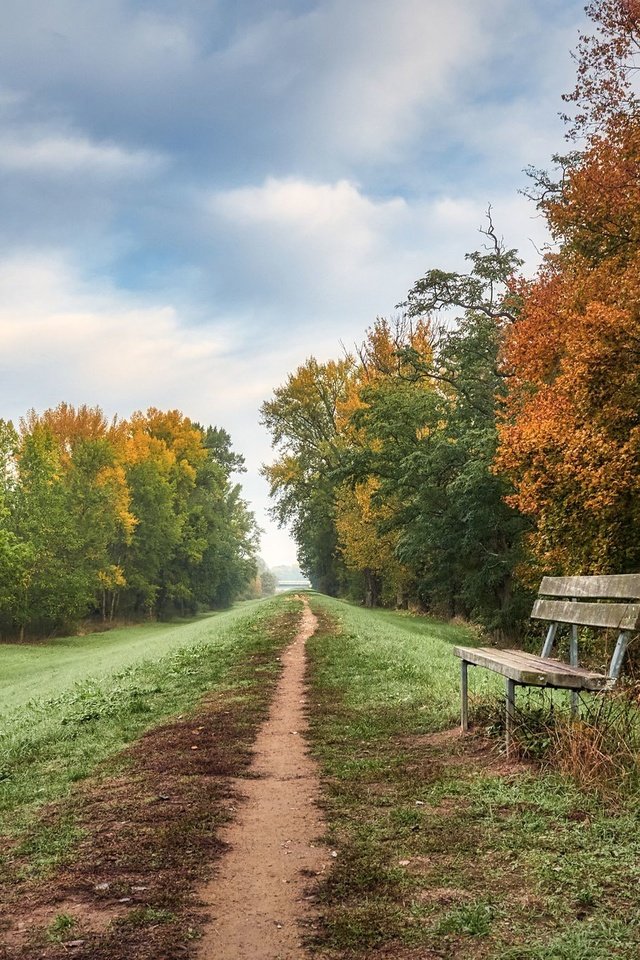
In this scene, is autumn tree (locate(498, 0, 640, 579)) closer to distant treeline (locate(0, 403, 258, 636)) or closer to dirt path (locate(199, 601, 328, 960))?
dirt path (locate(199, 601, 328, 960))

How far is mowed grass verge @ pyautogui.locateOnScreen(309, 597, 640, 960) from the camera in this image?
331 centimetres

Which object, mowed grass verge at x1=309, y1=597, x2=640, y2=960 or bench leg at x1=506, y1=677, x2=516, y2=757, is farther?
bench leg at x1=506, y1=677, x2=516, y2=757

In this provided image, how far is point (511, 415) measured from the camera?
80.7ft

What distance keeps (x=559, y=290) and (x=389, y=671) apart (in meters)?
10.3

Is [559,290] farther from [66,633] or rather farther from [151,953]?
[66,633]

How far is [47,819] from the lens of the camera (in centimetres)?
555

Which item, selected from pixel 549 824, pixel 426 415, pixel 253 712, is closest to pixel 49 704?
pixel 253 712

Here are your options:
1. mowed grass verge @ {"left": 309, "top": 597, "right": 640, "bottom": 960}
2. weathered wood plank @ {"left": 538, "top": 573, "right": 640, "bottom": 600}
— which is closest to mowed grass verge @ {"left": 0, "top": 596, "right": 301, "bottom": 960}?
mowed grass verge @ {"left": 309, "top": 597, "right": 640, "bottom": 960}

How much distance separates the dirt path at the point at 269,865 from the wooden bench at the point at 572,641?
5.77ft

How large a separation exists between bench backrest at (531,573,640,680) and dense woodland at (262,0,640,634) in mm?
6074

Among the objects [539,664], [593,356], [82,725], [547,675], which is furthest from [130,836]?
[593,356]

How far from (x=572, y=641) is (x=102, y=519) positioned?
1831 inches

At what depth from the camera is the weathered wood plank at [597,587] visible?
5816 millimetres

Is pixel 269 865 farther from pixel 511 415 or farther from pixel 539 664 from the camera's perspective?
pixel 511 415
